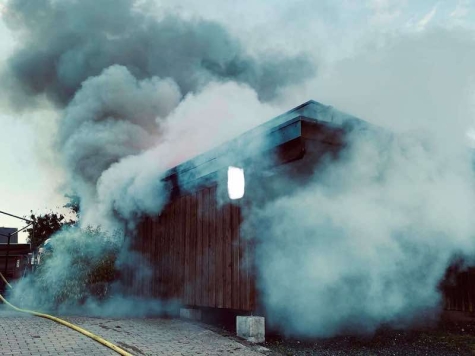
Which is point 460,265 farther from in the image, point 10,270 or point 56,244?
point 10,270

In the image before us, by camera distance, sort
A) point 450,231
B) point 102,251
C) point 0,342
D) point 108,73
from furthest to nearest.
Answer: point 108,73, point 102,251, point 450,231, point 0,342

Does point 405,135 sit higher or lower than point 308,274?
higher

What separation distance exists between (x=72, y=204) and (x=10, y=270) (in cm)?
539

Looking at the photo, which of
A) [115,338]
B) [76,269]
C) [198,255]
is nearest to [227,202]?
[198,255]

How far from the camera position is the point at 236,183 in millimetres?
7453

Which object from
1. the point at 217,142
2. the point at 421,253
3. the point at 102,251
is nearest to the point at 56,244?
the point at 102,251

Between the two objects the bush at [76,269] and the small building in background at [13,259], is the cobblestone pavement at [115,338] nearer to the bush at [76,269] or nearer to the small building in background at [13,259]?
the bush at [76,269]

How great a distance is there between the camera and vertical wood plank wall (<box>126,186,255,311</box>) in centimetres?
774

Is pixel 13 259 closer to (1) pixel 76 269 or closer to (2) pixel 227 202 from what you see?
(1) pixel 76 269

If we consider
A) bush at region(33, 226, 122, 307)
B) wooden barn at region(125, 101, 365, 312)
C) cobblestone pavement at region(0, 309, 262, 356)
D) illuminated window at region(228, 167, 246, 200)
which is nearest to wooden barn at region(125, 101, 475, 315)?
wooden barn at region(125, 101, 365, 312)

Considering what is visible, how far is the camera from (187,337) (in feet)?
23.8

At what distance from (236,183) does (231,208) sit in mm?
804

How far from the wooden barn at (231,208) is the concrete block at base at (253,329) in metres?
0.17

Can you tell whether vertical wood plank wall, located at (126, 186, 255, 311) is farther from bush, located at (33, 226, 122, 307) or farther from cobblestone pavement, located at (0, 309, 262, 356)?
bush, located at (33, 226, 122, 307)
